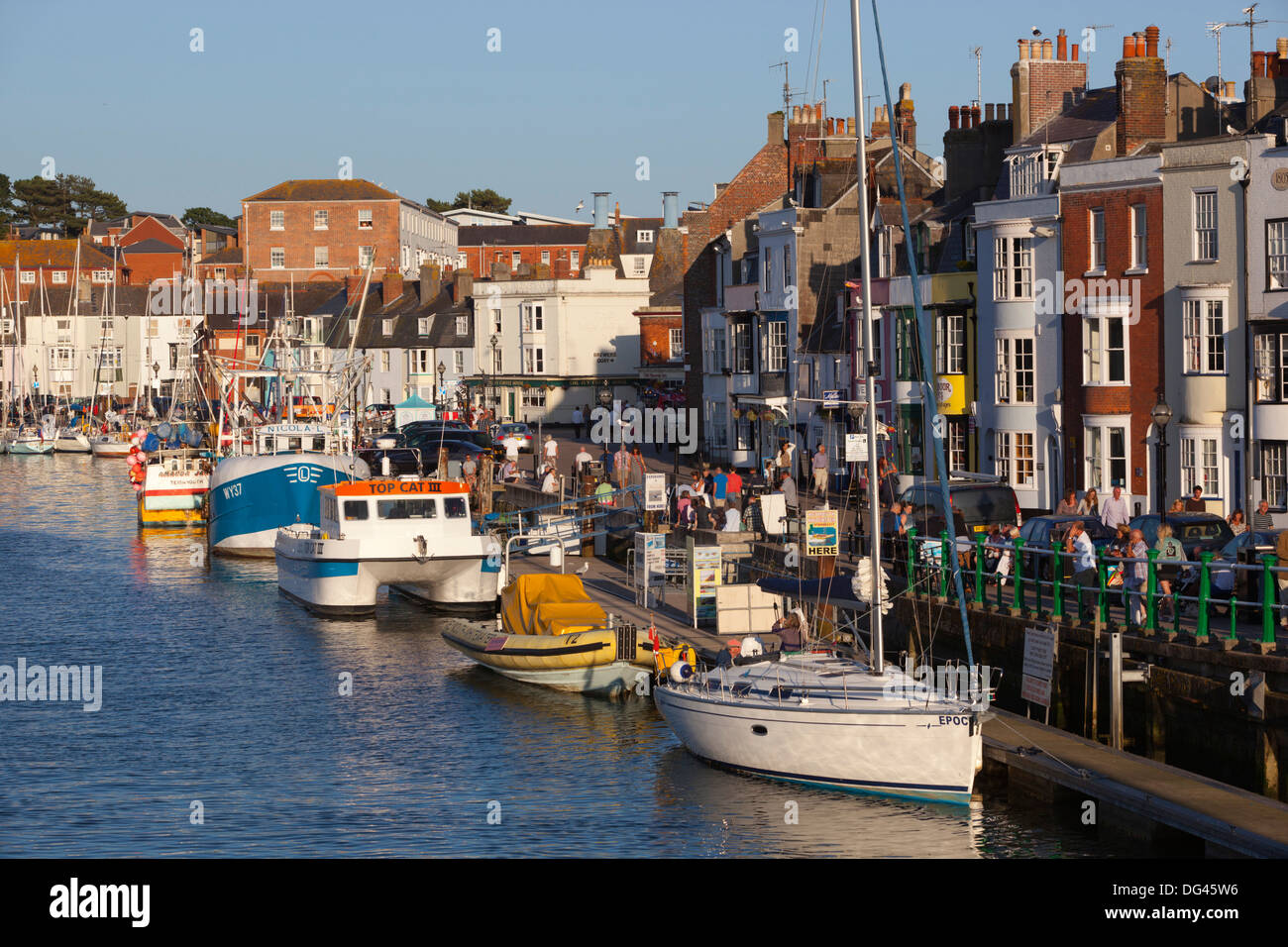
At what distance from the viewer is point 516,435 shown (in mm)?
78938

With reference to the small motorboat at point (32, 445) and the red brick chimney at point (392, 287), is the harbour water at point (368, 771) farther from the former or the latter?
the red brick chimney at point (392, 287)

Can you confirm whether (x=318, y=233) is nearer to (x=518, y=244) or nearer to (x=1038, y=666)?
(x=518, y=244)

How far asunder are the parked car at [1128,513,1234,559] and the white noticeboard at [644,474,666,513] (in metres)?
14.8

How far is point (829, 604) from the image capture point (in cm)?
3075

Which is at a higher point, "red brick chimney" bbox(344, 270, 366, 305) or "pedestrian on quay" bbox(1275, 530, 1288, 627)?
"red brick chimney" bbox(344, 270, 366, 305)

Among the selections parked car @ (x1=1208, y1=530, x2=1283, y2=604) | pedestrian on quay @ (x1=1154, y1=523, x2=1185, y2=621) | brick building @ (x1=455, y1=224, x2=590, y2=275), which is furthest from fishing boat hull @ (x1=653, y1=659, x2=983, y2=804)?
brick building @ (x1=455, y1=224, x2=590, y2=275)

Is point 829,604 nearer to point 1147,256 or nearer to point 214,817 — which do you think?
point 214,817

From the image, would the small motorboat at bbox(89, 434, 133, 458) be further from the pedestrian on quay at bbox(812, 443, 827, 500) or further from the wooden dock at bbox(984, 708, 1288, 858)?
the wooden dock at bbox(984, 708, 1288, 858)

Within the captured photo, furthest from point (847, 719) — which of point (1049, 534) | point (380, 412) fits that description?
point (380, 412)

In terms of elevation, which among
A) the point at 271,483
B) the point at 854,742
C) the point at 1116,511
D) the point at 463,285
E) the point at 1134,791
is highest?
the point at 463,285

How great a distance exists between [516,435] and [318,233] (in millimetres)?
75860

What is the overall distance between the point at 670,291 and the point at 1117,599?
68452 millimetres

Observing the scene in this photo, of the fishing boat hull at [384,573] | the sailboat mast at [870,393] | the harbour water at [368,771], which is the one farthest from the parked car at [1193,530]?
the fishing boat hull at [384,573]

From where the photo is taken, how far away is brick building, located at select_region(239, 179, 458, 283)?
486ft
